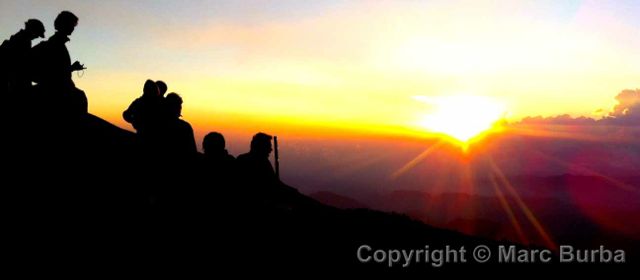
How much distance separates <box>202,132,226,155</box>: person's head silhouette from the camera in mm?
10226

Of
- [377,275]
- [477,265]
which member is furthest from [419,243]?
[377,275]

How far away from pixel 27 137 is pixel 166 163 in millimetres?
5299

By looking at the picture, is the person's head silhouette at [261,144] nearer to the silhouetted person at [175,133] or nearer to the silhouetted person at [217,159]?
the silhouetted person at [217,159]

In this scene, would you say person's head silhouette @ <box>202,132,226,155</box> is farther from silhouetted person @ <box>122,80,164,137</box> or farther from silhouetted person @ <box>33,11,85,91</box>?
silhouetted person @ <box>33,11,85,91</box>

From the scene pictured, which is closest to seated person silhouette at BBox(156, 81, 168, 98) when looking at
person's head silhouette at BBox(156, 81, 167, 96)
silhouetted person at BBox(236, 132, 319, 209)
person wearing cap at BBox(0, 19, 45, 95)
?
person's head silhouette at BBox(156, 81, 167, 96)

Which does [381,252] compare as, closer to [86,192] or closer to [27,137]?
[86,192]

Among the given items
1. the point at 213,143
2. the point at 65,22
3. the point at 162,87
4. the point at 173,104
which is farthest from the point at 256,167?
the point at 65,22

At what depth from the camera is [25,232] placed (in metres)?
9.27

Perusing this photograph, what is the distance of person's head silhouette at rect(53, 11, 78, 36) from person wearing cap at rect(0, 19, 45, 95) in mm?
1436

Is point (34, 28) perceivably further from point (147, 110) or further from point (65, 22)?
point (147, 110)

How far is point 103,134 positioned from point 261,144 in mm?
6860

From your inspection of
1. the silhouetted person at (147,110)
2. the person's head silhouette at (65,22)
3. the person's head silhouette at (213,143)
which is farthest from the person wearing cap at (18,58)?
the person's head silhouette at (213,143)

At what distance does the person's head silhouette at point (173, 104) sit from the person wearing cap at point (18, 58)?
20.5 feet

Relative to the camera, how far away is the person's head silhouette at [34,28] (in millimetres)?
13578
